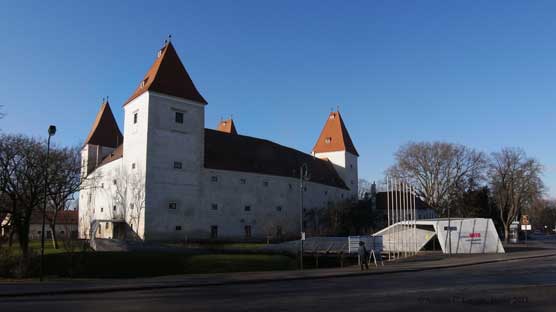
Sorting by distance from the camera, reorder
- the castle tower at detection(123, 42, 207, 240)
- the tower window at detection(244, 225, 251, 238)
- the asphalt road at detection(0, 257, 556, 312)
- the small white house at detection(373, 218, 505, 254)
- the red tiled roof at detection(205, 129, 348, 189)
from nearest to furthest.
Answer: the asphalt road at detection(0, 257, 556, 312) → the small white house at detection(373, 218, 505, 254) → the castle tower at detection(123, 42, 207, 240) → the tower window at detection(244, 225, 251, 238) → the red tiled roof at detection(205, 129, 348, 189)

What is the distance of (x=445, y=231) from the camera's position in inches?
1524

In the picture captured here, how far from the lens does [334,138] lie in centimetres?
7850

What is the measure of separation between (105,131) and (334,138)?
36358 millimetres

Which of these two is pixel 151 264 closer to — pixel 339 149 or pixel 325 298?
pixel 325 298

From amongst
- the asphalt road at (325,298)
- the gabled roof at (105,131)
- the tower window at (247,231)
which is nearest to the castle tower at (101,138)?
the gabled roof at (105,131)

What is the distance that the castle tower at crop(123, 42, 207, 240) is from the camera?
4541 centimetres

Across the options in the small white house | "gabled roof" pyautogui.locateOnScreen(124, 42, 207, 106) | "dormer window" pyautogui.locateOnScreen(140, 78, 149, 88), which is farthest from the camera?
"dormer window" pyautogui.locateOnScreen(140, 78, 149, 88)

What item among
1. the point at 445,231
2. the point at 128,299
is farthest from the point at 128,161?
the point at 128,299

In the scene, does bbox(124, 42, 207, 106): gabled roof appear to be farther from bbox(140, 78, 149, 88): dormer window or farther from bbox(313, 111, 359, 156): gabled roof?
bbox(313, 111, 359, 156): gabled roof

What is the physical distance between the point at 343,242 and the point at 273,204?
835 inches

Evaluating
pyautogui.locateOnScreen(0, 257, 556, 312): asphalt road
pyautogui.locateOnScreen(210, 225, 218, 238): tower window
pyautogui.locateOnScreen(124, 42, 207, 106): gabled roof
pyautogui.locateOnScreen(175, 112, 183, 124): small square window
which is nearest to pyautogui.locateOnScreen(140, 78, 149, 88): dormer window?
pyautogui.locateOnScreen(124, 42, 207, 106): gabled roof

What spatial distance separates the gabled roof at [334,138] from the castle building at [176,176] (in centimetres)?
1653

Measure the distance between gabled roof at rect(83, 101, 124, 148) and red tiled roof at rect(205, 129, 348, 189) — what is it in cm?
1458

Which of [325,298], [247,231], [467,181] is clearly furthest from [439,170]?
[325,298]
